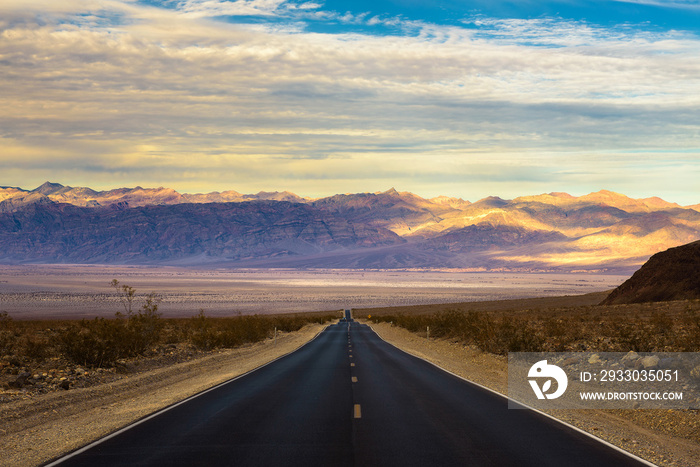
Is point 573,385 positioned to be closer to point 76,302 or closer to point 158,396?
point 158,396

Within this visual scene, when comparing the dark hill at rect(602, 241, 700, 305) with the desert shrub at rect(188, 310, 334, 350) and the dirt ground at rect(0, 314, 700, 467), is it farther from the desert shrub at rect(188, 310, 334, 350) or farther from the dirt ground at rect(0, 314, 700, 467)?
the dirt ground at rect(0, 314, 700, 467)

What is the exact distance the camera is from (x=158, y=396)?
57.6 ft

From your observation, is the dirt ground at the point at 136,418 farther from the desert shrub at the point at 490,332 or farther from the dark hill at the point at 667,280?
the dark hill at the point at 667,280

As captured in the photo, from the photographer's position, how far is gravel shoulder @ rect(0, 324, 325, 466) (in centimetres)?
1122

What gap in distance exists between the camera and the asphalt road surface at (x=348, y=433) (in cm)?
975

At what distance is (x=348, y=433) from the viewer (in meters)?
11.6

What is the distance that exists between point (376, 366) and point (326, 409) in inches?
448

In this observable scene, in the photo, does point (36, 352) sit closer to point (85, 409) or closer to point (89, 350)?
point (89, 350)

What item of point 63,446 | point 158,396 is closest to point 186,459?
point 63,446

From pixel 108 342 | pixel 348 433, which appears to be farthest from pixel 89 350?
pixel 348 433
